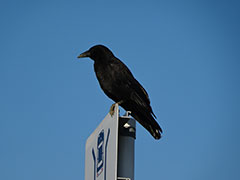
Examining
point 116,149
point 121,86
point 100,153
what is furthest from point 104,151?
point 121,86

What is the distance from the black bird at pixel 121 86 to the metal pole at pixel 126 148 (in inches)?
58.5

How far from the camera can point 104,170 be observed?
6.56 feet

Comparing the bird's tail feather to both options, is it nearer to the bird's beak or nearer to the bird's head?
the bird's head

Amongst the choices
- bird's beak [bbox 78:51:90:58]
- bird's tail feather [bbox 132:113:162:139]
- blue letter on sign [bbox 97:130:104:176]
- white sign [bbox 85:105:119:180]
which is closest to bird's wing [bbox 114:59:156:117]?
bird's tail feather [bbox 132:113:162:139]

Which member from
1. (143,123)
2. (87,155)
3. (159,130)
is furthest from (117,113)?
(143,123)

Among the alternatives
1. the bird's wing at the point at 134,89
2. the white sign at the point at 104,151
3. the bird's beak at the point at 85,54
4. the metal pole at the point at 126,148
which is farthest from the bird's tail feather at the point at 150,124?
the metal pole at the point at 126,148

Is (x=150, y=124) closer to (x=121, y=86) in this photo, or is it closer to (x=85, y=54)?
(x=121, y=86)

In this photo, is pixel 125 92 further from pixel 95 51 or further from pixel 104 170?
pixel 104 170

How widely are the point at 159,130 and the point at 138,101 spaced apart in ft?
1.89

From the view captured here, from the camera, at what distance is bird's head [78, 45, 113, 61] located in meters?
4.35

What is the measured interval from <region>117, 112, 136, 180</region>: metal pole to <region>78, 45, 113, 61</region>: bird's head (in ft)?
7.76

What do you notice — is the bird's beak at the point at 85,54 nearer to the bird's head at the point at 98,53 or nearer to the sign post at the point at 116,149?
the bird's head at the point at 98,53

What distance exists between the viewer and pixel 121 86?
3965 mm

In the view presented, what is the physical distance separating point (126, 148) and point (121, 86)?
6.66 feet
